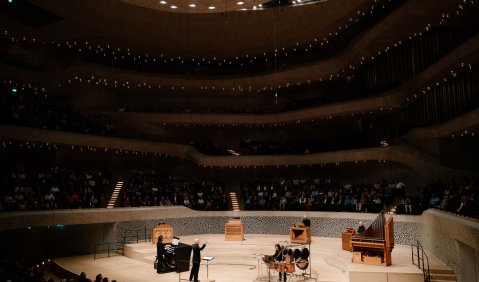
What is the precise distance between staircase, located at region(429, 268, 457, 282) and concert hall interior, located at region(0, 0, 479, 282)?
0.06 metres

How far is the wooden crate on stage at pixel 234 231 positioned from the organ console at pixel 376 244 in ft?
25.6

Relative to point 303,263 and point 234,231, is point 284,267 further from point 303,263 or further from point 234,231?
point 234,231

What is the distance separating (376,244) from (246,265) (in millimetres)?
5201

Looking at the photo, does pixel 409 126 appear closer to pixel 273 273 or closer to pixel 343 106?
pixel 343 106

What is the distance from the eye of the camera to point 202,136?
103ft

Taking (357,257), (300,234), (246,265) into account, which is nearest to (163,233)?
(246,265)

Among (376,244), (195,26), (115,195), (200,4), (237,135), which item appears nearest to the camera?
(376,244)

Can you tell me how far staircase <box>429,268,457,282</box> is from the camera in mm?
11906

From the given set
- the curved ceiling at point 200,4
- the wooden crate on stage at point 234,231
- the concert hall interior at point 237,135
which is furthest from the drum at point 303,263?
the curved ceiling at point 200,4

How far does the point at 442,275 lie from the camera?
12055 mm

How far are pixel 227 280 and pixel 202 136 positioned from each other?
60.7 ft

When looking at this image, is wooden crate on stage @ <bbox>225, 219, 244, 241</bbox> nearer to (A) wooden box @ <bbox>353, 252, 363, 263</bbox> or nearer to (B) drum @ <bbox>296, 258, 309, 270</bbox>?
(A) wooden box @ <bbox>353, 252, 363, 263</bbox>

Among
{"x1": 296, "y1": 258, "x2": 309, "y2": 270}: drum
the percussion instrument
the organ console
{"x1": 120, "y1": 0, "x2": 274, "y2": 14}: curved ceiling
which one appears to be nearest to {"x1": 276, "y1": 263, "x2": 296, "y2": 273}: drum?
the percussion instrument

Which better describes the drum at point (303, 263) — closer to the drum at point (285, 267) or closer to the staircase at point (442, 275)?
the drum at point (285, 267)
